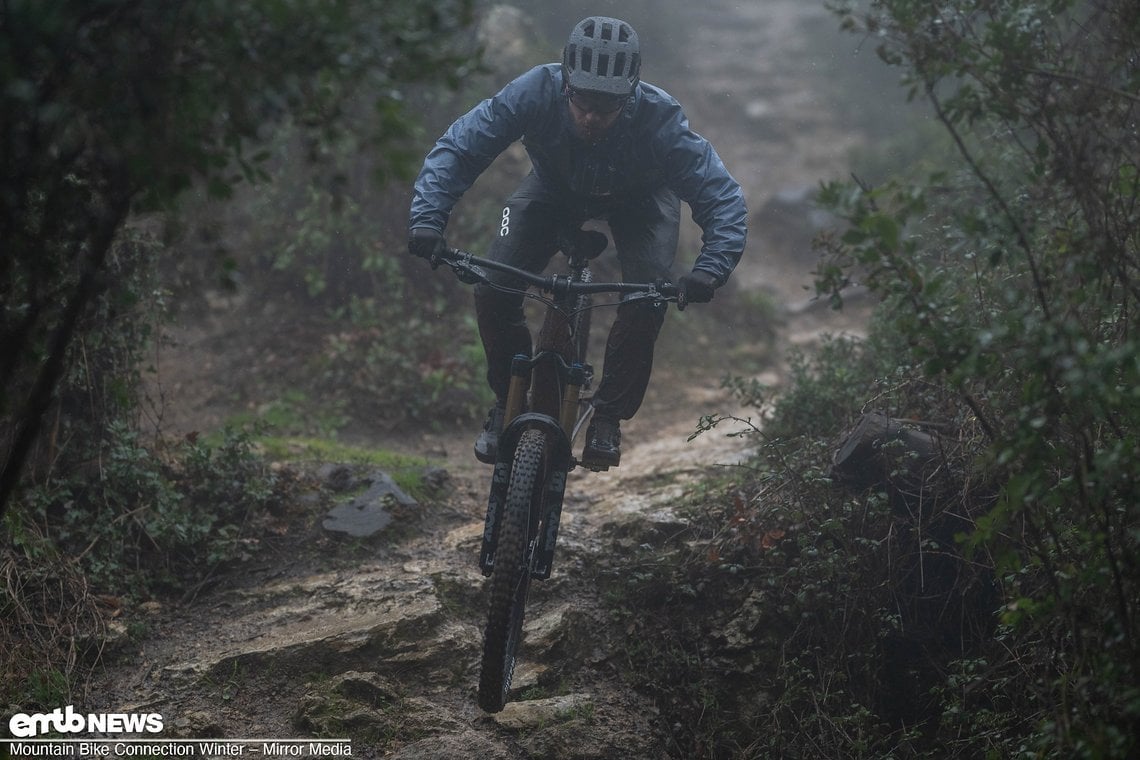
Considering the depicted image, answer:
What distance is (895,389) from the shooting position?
5.20 meters

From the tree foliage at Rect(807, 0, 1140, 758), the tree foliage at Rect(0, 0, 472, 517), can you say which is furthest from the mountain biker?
the tree foliage at Rect(0, 0, 472, 517)

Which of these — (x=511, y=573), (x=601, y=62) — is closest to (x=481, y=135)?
(x=601, y=62)

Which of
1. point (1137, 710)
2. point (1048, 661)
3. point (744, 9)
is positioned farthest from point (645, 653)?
point (744, 9)

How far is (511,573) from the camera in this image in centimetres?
403

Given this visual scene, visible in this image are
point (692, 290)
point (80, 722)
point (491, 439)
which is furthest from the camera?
point (491, 439)

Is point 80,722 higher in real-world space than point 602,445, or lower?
lower

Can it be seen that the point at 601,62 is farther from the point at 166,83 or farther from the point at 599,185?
the point at 166,83

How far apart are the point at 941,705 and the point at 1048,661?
749mm

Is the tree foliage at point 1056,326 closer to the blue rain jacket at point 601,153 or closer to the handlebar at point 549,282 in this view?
the handlebar at point 549,282

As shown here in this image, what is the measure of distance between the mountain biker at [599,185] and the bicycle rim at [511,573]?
0.77 m

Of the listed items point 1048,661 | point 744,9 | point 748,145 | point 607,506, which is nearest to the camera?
point 1048,661

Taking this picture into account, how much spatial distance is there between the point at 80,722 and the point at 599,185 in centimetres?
345

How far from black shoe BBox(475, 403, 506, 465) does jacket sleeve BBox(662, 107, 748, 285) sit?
4.41 feet

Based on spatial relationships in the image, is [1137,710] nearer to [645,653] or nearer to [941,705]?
[941,705]
